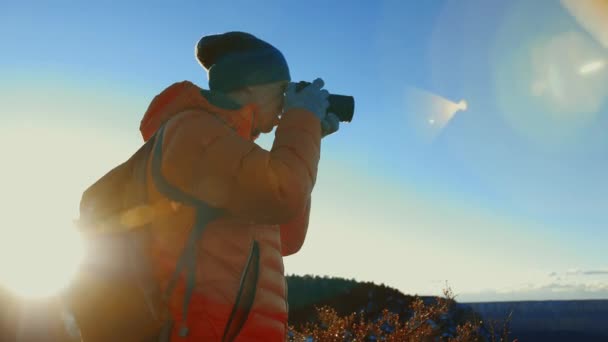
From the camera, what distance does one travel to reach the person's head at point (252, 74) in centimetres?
172

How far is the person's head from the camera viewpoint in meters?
1.72

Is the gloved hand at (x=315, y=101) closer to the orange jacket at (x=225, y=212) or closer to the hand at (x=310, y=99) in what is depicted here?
the hand at (x=310, y=99)

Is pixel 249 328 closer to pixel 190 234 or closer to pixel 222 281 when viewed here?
pixel 222 281

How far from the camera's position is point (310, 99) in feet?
5.49

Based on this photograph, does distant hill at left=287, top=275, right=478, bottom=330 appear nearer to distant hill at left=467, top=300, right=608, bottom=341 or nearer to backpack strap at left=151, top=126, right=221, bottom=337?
backpack strap at left=151, top=126, right=221, bottom=337

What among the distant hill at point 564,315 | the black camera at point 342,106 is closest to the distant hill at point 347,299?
the black camera at point 342,106

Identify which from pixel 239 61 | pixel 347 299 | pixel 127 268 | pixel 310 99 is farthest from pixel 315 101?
pixel 347 299

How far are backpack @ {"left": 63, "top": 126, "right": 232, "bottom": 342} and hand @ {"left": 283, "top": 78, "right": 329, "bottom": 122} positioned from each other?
471 mm

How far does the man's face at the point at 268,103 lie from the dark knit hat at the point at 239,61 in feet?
0.08

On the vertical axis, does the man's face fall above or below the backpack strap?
above

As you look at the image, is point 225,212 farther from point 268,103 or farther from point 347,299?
point 347,299

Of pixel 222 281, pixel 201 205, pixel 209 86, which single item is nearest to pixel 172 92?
pixel 209 86

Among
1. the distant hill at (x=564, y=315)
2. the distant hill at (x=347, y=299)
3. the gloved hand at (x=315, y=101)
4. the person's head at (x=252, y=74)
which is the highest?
the person's head at (x=252, y=74)

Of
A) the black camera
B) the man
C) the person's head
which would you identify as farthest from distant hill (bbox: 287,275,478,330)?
the man
